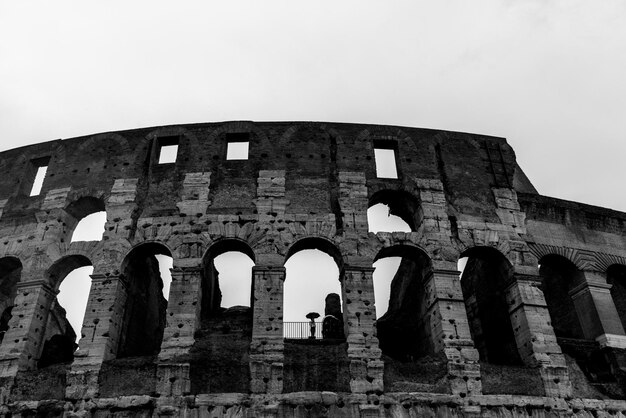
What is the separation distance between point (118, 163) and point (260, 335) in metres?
6.07

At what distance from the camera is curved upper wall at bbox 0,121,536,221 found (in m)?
12.3

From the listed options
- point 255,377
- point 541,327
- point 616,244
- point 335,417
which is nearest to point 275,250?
point 255,377

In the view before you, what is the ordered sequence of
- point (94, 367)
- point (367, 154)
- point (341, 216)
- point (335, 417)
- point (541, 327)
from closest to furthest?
point (335, 417)
point (94, 367)
point (541, 327)
point (341, 216)
point (367, 154)

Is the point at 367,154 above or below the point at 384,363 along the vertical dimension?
above

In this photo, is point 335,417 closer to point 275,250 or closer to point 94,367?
point 275,250

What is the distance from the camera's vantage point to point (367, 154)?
42.7ft

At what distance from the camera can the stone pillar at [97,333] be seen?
32.1 ft

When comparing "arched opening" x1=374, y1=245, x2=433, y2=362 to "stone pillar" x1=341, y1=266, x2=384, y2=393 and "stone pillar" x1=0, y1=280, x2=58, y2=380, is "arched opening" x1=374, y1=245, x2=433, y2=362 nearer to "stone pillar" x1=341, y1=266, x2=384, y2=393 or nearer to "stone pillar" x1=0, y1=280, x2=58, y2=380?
"stone pillar" x1=341, y1=266, x2=384, y2=393

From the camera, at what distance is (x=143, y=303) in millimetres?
13383

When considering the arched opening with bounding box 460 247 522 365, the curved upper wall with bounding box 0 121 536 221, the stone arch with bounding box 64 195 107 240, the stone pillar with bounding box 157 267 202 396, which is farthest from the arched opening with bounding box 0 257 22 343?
the arched opening with bounding box 460 247 522 365

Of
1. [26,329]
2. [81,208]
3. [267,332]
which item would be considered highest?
[81,208]

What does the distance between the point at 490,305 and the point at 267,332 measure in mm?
6050

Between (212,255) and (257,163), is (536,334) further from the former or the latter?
(257,163)

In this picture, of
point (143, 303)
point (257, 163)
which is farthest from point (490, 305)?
point (143, 303)
